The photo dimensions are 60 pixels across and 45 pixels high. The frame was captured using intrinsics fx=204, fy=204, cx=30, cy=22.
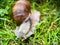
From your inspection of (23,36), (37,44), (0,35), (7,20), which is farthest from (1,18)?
(37,44)

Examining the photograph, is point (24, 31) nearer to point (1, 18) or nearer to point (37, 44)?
point (37, 44)

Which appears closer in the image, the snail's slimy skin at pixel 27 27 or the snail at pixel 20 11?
the snail's slimy skin at pixel 27 27

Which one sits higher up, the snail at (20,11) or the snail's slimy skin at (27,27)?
the snail at (20,11)

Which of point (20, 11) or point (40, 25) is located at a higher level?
point (20, 11)

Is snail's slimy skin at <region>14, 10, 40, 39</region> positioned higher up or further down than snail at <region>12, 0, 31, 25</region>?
further down
